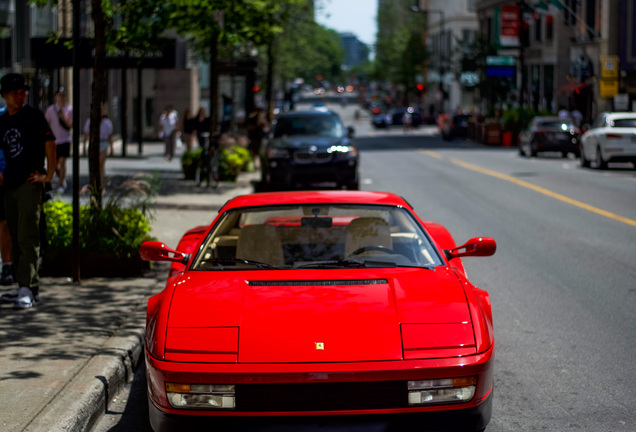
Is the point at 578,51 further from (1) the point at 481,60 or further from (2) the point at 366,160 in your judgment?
(2) the point at 366,160

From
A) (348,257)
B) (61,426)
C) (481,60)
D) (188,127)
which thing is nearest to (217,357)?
(61,426)

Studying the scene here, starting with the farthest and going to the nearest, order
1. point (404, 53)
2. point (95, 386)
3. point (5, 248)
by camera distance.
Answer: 1. point (404, 53)
2. point (5, 248)
3. point (95, 386)

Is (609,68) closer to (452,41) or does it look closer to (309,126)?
(309,126)

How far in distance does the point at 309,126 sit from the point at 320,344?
17.1 metres

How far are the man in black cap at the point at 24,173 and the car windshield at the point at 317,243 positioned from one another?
2222mm

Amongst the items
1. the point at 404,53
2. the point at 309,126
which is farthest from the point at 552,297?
the point at 404,53

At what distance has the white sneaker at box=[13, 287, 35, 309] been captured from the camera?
820 cm

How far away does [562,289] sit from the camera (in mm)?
9945

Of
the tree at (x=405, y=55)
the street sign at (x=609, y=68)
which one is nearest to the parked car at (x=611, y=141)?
the street sign at (x=609, y=68)

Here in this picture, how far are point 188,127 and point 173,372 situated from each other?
27.7 metres

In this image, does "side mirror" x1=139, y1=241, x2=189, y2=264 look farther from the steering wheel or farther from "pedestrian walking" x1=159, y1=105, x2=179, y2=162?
"pedestrian walking" x1=159, y1=105, x2=179, y2=162

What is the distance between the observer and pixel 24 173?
8.31 metres

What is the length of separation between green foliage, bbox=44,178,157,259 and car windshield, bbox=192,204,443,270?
3.40 metres

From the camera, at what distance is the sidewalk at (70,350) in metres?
5.44
